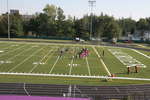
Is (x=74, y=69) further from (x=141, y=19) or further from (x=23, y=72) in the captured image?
(x=141, y=19)

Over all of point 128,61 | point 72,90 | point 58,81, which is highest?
point 128,61

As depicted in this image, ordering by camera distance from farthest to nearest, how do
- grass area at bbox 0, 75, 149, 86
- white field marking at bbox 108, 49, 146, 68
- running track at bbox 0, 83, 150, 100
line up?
white field marking at bbox 108, 49, 146, 68 → grass area at bbox 0, 75, 149, 86 → running track at bbox 0, 83, 150, 100

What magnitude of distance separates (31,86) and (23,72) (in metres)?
6.45

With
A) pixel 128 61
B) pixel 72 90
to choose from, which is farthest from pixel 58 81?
pixel 128 61

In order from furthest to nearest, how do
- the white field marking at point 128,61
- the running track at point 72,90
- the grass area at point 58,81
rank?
the white field marking at point 128,61
the grass area at point 58,81
the running track at point 72,90

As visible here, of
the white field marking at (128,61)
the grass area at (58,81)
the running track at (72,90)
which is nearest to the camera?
the running track at (72,90)

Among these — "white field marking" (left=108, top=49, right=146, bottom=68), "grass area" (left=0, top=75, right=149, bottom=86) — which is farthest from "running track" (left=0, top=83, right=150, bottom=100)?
"white field marking" (left=108, top=49, right=146, bottom=68)

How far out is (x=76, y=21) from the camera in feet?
300

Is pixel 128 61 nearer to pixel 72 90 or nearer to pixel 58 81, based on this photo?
pixel 58 81

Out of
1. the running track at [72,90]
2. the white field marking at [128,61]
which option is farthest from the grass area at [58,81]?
the white field marking at [128,61]

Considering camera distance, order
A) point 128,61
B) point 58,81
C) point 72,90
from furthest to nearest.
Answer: point 128,61, point 58,81, point 72,90

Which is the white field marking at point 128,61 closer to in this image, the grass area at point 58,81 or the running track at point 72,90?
the grass area at point 58,81

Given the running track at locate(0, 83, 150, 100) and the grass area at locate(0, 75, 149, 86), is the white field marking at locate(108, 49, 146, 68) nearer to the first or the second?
the grass area at locate(0, 75, 149, 86)

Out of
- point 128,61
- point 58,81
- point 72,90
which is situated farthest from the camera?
point 128,61
